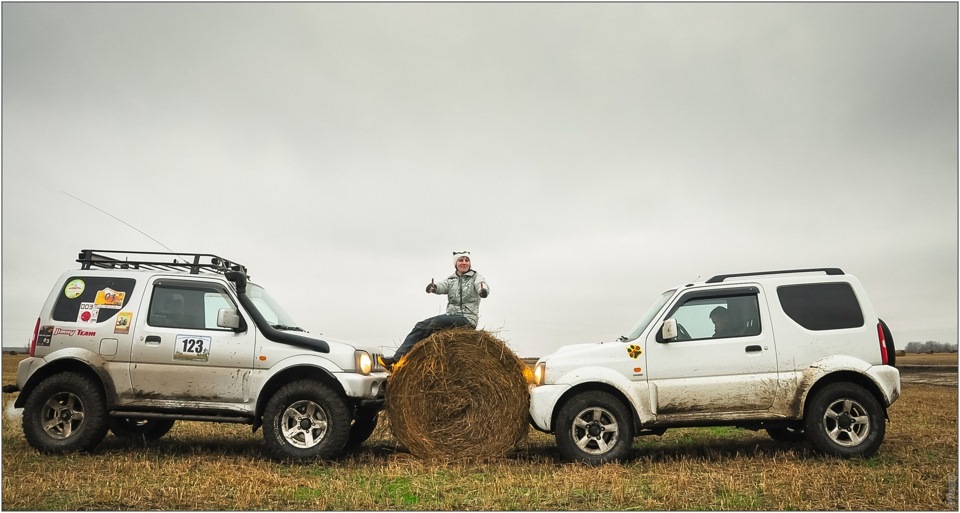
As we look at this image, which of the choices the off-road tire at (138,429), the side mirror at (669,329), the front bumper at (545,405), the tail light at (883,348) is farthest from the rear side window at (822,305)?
the off-road tire at (138,429)

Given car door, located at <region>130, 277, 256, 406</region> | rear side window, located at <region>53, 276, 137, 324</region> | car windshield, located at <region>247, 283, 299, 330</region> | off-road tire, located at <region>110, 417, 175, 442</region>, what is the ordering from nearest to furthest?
car door, located at <region>130, 277, 256, 406</region>
rear side window, located at <region>53, 276, 137, 324</region>
car windshield, located at <region>247, 283, 299, 330</region>
off-road tire, located at <region>110, 417, 175, 442</region>

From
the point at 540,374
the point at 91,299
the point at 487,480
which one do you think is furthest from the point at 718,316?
the point at 91,299

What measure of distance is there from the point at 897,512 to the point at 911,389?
15627mm

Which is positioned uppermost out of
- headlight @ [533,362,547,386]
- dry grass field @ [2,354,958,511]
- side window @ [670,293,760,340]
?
side window @ [670,293,760,340]

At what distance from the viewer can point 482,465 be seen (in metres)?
7.75

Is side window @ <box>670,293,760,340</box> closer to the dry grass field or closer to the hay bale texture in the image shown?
the dry grass field

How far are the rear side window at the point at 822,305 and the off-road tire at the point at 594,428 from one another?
2.24 meters

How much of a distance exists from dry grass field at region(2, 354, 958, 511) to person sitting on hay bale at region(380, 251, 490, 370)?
4.36 ft

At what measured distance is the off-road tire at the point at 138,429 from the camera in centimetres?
963

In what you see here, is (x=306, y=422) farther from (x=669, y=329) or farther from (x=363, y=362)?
(x=669, y=329)

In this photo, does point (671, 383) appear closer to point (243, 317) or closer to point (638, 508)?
point (638, 508)

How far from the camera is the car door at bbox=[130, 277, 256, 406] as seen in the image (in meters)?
8.18

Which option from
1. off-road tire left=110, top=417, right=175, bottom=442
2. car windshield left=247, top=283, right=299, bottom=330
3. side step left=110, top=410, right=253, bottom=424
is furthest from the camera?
off-road tire left=110, top=417, right=175, bottom=442

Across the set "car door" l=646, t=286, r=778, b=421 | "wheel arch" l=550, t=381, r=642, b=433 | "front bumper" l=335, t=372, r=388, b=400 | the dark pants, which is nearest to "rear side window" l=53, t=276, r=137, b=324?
"front bumper" l=335, t=372, r=388, b=400
